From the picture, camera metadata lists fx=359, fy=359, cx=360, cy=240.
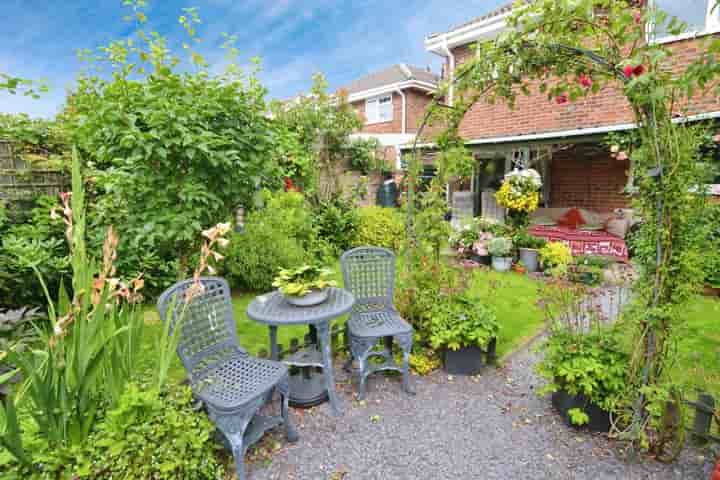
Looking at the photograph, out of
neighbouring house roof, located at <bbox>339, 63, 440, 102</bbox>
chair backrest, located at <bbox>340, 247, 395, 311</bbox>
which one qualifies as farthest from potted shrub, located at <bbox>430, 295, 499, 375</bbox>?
neighbouring house roof, located at <bbox>339, 63, 440, 102</bbox>

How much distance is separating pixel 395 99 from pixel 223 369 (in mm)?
15688

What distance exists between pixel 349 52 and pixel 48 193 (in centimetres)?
814

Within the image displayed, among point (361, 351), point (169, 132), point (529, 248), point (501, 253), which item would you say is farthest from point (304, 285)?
point (529, 248)

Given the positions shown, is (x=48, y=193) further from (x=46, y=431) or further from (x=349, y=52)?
(x=349, y=52)

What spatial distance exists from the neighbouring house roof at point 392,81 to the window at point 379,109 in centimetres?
38

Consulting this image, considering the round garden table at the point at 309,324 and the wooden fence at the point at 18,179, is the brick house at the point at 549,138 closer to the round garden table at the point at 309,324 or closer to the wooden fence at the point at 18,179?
the round garden table at the point at 309,324

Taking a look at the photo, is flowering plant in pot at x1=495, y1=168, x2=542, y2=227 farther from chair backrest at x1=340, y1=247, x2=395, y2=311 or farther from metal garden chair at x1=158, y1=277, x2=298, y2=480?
metal garden chair at x1=158, y1=277, x2=298, y2=480

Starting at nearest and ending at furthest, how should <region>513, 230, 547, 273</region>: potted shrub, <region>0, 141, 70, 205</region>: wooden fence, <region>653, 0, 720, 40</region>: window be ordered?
1. <region>0, 141, 70, 205</region>: wooden fence
2. <region>653, 0, 720, 40</region>: window
3. <region>513, 230, 547, 273</region>: potted shrub

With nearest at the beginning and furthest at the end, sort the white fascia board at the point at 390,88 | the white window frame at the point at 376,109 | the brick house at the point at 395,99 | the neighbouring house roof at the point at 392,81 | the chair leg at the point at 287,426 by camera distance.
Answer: the chair leg at the point at 287,426
the white fascia board at the point at 390,88
the neighbouring house roof at the point at 392,81
the brick house at the point at 395,99
the white window frame at the point at 376,109

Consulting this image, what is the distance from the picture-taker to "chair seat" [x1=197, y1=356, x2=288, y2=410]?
2162mm

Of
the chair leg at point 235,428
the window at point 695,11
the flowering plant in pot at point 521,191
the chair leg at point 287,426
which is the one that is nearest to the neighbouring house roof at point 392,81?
the flowering plant in pot at point 521,191

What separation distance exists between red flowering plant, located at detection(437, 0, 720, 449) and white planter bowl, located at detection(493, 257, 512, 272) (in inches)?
182

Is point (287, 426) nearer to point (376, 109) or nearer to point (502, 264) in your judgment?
point (502, 264)

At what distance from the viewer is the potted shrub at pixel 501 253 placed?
6.95m
